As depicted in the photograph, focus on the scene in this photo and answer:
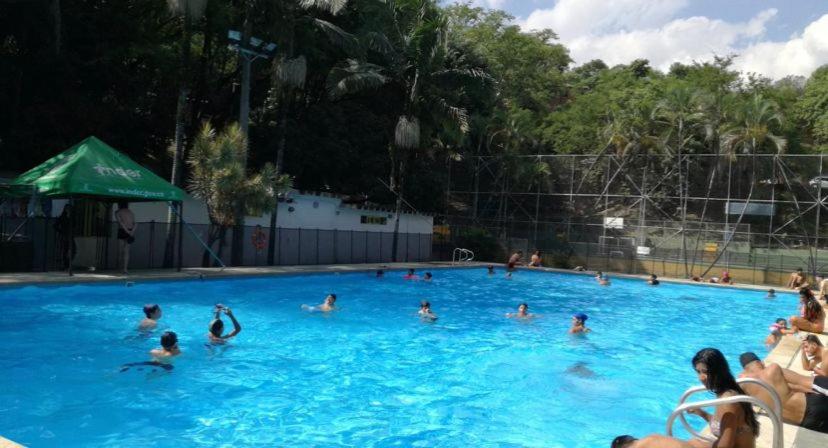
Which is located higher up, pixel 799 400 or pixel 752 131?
pixel 752 131

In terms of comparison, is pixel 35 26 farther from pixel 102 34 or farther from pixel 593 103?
pixel 593 103

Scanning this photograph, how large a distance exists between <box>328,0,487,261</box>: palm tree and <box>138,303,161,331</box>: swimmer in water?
1796 centimetres

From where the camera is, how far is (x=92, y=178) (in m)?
16.3

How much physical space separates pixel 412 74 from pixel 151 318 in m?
22.8

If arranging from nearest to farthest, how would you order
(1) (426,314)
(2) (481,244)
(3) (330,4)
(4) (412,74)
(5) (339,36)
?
(1) (426,314) < (3) (330,4) < (5) (339,36) < (4) (412,74) < (2) (481,244)

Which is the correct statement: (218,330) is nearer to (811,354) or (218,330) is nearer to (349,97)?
(811,354)

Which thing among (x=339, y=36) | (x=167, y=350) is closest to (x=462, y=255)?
(x=339, y=36)

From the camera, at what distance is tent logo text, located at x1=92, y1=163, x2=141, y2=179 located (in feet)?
54.7

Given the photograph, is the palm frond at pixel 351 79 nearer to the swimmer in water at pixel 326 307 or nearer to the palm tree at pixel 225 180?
the palm tree at pixel 225 180

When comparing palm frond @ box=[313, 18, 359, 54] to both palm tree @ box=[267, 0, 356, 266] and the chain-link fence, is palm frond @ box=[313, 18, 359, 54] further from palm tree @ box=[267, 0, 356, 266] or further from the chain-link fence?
the chain-link fence

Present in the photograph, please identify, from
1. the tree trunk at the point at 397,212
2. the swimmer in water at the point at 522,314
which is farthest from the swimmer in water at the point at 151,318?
the tree trunk at the point at 397,212

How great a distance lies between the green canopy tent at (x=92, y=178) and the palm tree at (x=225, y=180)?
207 centimetres

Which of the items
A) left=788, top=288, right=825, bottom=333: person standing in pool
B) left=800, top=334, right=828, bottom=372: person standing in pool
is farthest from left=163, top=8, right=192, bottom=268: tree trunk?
left=788, top=288, right=825, bottom=333: person standing in pool

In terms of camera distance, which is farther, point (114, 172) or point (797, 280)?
point (797, 280)
